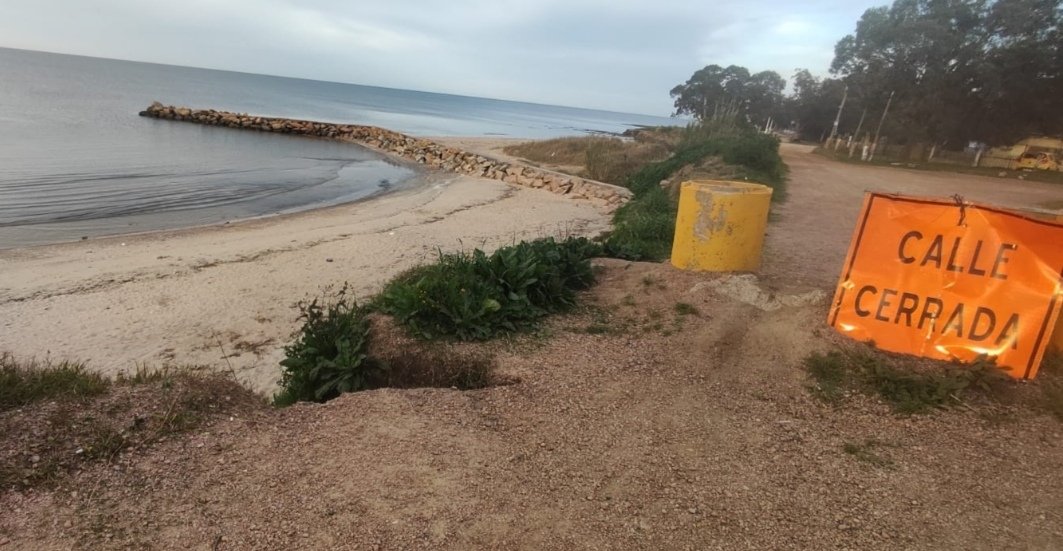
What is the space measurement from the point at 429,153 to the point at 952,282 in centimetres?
2761

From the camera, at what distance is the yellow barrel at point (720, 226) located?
17.4 ft

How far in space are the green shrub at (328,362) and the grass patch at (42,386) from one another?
118cm

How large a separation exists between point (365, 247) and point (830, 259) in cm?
766

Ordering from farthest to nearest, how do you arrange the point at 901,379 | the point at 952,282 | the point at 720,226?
the point at 720,226, the point at 952,282, the point at 901,379

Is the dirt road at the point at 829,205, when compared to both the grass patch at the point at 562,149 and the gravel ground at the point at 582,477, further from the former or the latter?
the grass patch at the point at 562,149

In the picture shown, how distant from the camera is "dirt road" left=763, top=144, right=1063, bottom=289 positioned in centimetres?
696

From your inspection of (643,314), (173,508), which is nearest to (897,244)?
(643,314)

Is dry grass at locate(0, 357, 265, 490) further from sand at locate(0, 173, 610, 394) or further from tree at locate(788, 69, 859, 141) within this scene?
tree at locate(788, 69, 859, 141)

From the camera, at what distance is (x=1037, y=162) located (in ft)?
110

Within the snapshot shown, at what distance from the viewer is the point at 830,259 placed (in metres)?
7.74

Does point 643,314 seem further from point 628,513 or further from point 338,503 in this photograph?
point 338,503

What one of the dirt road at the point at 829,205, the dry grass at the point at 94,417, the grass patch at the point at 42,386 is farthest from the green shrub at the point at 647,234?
the grass patch at the point at 42,386

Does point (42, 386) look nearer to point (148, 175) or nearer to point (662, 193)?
point (662, 193)

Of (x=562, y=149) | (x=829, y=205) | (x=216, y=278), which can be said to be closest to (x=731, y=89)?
(x=562, y=149)
